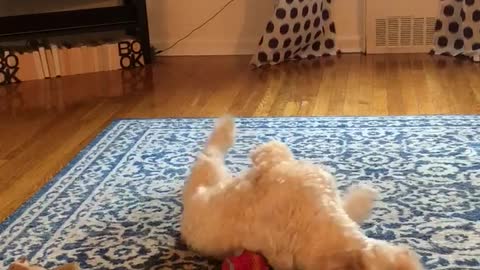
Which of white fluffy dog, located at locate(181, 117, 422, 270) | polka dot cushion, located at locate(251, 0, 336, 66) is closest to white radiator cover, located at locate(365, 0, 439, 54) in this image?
polka dot cushion, located at locate(251, 0, 336, 66)

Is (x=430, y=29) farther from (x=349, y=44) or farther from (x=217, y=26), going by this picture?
(x=217, y=26)

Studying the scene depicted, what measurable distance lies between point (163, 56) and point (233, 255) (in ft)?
9.02

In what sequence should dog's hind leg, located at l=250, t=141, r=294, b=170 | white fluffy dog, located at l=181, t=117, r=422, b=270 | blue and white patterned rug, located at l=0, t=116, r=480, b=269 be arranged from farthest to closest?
blue and white patterned rug, located at l=0, t=116, r=480, b=269, dog's hind leg, located at l=250, t=141, r=294, b=170, white fluffy dog, located at l=181, t=117, r=422, b=270

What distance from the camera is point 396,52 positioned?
3.78 meters

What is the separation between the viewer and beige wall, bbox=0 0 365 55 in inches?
151

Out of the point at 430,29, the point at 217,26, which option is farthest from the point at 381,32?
the point at 217,26

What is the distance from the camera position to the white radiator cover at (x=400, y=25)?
3.70 m

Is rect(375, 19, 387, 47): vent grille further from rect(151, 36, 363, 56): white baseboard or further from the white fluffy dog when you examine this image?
the white fluffy dog

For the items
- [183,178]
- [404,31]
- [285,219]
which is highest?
[404,31]

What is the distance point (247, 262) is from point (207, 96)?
69.8 inches

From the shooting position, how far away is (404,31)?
374cm

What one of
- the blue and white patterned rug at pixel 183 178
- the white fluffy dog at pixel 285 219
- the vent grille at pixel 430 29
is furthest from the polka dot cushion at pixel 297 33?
the white fluffy dog at pixel 285 219

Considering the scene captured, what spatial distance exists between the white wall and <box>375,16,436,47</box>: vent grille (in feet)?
0.42

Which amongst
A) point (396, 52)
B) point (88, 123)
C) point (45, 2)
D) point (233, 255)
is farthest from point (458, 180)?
point (45, 2)
